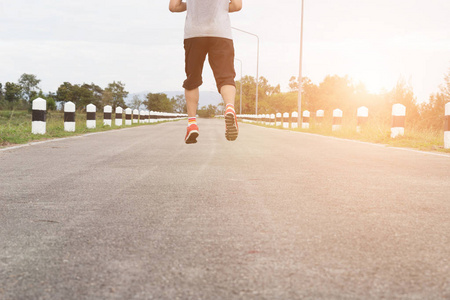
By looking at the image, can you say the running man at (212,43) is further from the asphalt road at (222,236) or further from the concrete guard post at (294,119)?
the concrete guard post at (294,119)

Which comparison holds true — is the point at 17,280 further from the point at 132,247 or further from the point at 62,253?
the point at 132,247

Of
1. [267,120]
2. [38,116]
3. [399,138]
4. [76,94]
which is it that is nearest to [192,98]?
[38,116]

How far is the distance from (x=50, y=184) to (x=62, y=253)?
2043mm

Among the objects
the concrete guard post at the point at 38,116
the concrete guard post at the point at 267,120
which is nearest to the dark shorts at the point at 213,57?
the concrete guard post at the point at 38,116

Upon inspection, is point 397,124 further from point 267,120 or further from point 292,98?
point 292,98

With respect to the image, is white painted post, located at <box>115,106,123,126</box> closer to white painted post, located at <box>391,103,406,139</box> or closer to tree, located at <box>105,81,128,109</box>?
white painted post, located at <box>391,103,406,139</box>

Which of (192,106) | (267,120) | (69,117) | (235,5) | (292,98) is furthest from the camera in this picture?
(292,98)

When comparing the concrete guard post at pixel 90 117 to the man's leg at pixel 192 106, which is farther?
the concrete guard post at pixel 90 117

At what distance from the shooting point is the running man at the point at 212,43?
449 cm

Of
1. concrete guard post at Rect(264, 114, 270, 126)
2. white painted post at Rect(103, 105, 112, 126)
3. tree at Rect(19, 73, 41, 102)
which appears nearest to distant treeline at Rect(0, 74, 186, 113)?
tree at Rect(19, 73, 41, 102)

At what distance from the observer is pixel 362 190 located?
3.79 m

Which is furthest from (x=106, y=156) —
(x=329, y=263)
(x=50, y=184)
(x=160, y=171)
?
(x=329, y=263)

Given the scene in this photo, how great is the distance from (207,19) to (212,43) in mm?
259

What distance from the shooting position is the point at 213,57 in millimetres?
4750
